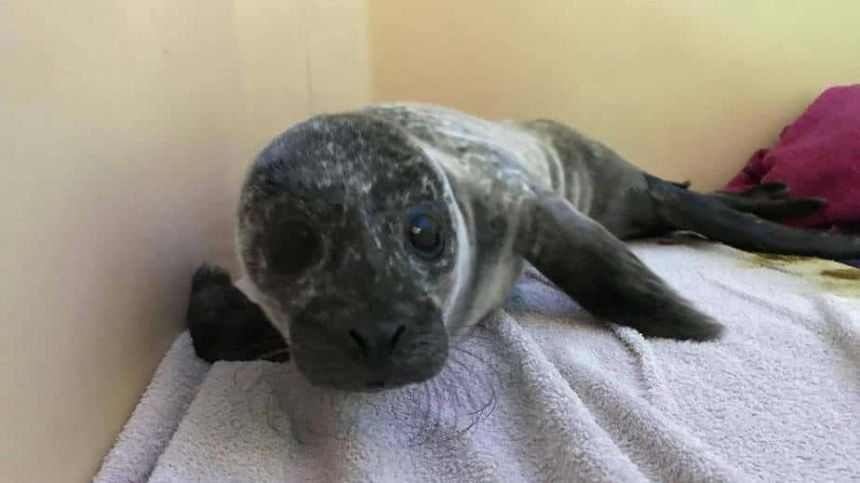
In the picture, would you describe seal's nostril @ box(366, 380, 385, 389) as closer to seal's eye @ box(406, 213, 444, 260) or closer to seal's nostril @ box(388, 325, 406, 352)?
seal's nostril @ box(388, 325, 406, 352)

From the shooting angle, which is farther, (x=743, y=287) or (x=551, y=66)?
(x=551, y=66)

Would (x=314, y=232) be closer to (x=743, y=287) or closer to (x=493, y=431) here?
(x=493, y=431)

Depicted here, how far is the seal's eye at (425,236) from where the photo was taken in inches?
40.3

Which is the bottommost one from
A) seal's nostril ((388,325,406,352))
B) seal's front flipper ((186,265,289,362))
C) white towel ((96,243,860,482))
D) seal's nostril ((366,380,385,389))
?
seal's front flipper ((186,265,289,362))

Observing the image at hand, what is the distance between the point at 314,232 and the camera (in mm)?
983

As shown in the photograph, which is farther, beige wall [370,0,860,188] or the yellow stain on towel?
beige wall [370,0,860,188]

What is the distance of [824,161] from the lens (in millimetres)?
1727

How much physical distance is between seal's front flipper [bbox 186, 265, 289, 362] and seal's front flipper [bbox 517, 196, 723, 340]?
35 centimetres

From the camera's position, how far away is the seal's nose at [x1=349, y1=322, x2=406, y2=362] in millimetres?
902

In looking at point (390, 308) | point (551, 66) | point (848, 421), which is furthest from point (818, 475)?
point (551, 66)

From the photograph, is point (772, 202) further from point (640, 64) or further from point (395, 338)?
point (395, 338)

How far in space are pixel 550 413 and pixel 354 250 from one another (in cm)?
25

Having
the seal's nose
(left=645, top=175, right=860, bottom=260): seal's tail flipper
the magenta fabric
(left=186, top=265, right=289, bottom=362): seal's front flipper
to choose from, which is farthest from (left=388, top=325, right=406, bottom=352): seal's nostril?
the magenta fabric

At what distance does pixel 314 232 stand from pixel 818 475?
521mm
